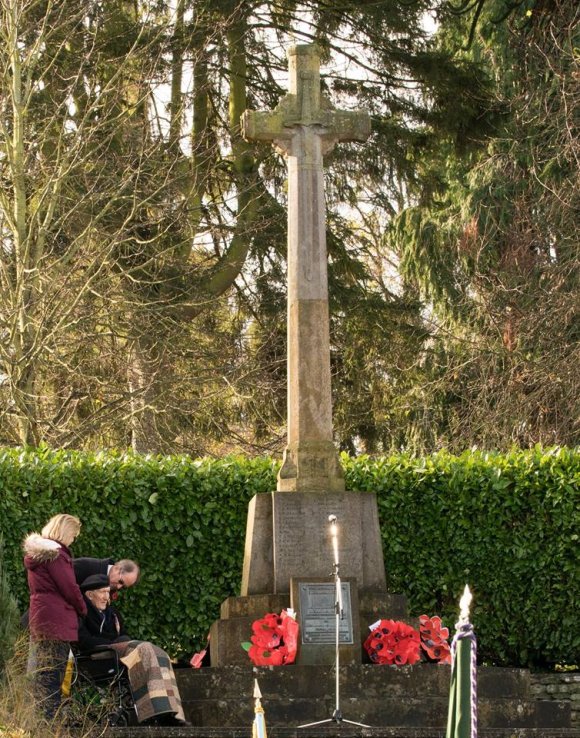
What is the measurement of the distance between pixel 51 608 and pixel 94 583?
690 millimetres

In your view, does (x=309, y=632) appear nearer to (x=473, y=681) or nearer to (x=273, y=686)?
(x=273, y=686)

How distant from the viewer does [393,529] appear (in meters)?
12.6

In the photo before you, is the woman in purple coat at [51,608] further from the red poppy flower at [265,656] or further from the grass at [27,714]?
the red poppy flower at [265,656]

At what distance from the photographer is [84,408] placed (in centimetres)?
1850

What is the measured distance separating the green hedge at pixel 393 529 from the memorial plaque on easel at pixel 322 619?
2.16m

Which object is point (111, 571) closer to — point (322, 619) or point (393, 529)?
point (322, 619)

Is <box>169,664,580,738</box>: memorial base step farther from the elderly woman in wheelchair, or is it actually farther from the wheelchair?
the wheelchair

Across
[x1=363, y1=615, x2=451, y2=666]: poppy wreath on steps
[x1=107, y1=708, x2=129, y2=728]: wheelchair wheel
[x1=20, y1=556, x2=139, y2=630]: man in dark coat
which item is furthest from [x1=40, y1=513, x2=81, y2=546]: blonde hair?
[x1=363, y1=615, x2=451, y2=666]: poppy wreath on steps

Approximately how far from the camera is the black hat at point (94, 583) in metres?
10.0

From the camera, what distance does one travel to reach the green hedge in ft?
40.4

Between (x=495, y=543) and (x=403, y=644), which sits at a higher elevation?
(x=495, y=543)

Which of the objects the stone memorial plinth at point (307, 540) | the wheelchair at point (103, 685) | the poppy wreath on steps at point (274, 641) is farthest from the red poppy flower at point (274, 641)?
the wheelchair at point (103, 685)

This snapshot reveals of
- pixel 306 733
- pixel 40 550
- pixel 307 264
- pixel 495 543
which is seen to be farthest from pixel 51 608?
pixel 495 543

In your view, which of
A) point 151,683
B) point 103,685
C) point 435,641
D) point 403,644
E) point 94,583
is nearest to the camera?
point 151,683
